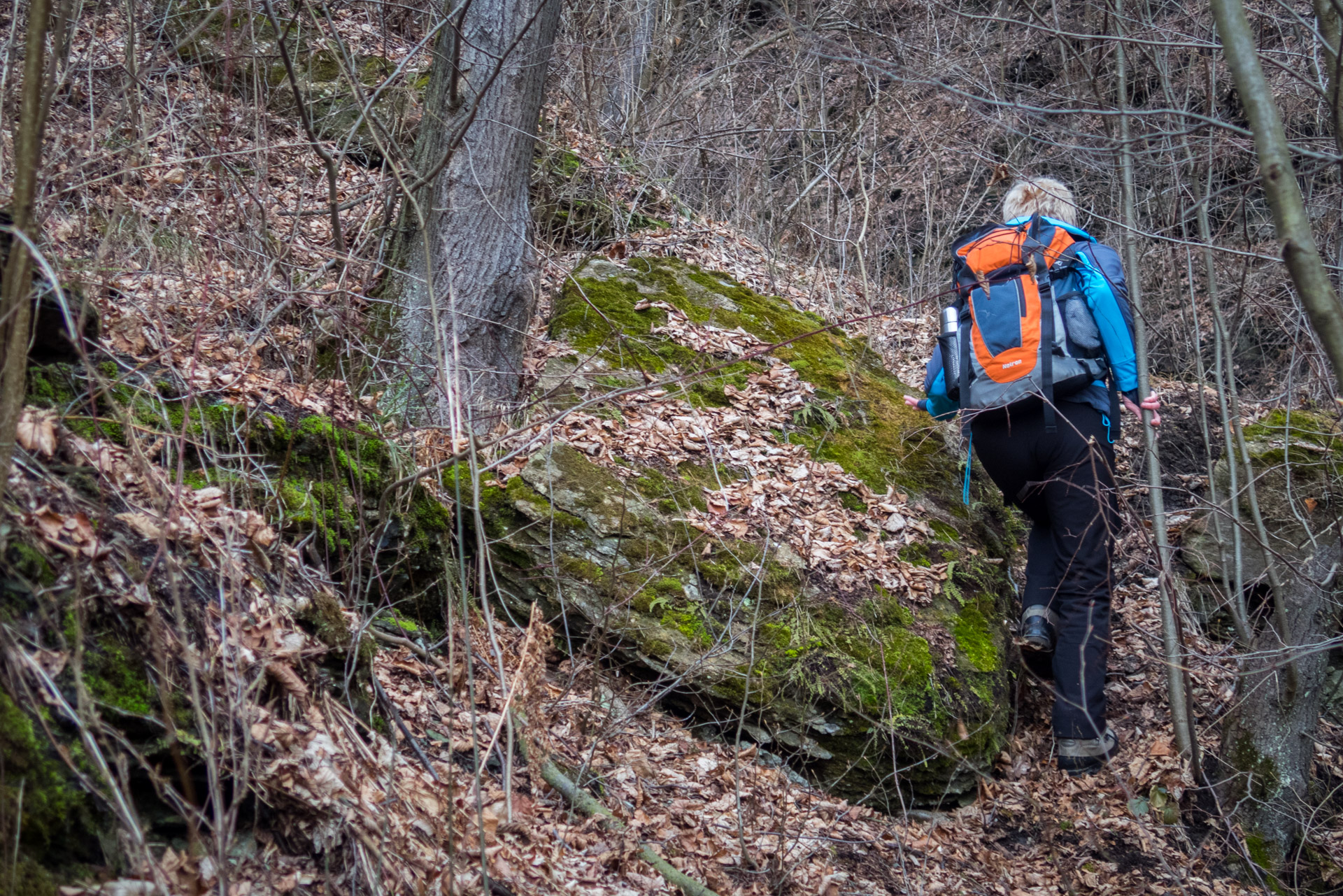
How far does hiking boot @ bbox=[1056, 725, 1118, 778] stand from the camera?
4.27 m

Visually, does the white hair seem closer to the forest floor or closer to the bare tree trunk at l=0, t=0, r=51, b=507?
the forest floor

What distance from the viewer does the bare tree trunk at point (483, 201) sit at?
15.7 feet

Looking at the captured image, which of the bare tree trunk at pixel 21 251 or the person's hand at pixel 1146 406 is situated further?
the person's hand at pixel 1146 406

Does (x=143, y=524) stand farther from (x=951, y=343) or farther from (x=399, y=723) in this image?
(x=951, y=343)

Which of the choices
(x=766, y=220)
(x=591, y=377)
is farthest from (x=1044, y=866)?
(x=766, y=220)

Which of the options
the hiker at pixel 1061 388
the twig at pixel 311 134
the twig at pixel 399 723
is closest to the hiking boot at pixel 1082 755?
the hiker at pixel 1061 388

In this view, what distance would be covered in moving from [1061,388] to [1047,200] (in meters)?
1.03

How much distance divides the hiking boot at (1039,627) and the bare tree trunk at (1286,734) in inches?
33.5

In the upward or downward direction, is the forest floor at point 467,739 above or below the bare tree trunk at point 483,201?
below

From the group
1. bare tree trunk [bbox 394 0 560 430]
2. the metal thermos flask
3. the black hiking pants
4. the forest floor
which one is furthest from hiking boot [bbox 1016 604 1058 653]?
bare tree trunk [bbox 394 0 560 430]

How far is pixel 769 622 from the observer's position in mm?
4164

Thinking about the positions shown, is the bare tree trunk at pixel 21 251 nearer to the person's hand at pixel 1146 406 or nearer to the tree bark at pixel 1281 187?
the tree bark at pixel 1281 187

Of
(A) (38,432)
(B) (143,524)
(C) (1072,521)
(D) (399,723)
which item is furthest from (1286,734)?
(A) (38,432)

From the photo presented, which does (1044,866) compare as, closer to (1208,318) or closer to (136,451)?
(136,451)
